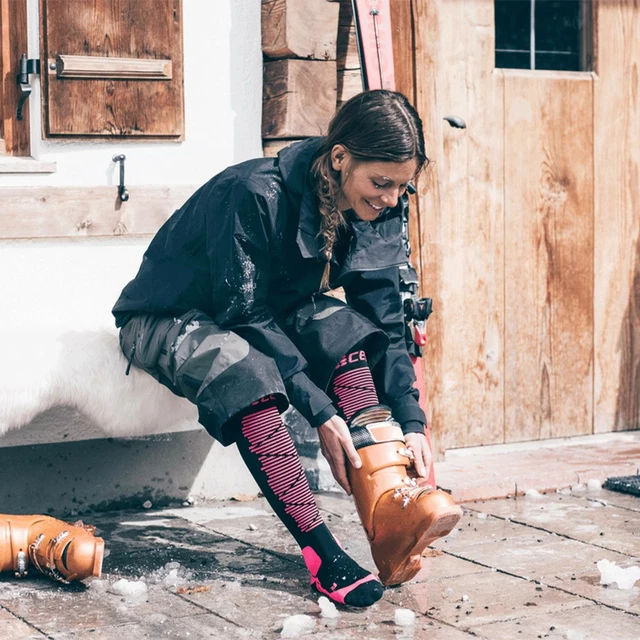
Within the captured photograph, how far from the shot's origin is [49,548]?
327 centimetres

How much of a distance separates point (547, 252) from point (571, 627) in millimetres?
2322

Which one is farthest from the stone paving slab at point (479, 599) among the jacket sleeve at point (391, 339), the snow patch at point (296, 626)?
the jacket sleeve at point (391, 339)

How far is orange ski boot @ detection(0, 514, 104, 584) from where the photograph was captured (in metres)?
3.21

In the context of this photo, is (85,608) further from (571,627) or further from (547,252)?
(547,252)

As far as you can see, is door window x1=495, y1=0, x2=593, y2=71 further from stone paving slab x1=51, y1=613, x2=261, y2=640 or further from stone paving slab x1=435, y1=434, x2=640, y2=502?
stone paving slab x1=51, y1=613, x2=261, y2=640

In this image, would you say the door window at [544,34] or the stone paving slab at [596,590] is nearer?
the stone paving slab at [596,590]

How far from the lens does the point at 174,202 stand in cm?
411

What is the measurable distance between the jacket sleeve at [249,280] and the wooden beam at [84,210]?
0.80 m

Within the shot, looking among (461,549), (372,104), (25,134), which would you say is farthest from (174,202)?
(461,549)

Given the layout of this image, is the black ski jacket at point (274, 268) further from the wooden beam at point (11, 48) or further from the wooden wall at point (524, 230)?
the wooden wall at point (524, 230)

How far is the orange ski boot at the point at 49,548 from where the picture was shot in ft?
10.5

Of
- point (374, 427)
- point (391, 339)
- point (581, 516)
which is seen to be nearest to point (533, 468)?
point (581, 516)

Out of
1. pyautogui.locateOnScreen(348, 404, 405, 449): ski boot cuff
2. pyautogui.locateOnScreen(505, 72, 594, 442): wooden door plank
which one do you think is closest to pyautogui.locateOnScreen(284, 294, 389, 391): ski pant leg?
pyautogui.locateOnScreen(348, 404, 405, 449): ski boot cuff

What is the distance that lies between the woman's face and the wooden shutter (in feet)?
3.30
